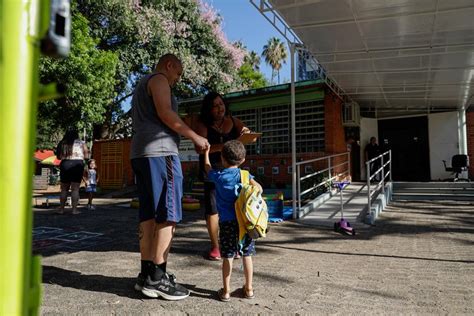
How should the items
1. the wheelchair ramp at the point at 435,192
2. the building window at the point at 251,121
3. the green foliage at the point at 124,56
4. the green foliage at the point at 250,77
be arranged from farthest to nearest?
the green foliage at the point at 250,77, the building window at the point at 251,121, the green foliage at the point at 124,56, the wheelchair ramp at the point at 435,192

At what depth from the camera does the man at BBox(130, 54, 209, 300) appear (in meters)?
2.82

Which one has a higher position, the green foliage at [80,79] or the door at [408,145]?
the green foliage at [80,79]

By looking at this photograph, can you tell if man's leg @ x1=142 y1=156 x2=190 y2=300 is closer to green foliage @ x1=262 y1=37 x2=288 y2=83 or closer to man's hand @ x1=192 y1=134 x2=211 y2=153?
man's hand @ x1=192 y1=134 x2=211 y2=153

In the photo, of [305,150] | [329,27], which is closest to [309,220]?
[329,27]

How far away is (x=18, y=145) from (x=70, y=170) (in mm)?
7322

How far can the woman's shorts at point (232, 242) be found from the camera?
285 cm

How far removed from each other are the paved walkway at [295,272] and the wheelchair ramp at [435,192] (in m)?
4.14

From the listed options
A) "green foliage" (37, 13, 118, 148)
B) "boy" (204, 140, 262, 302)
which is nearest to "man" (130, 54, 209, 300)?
"boy" (204, 140, 262, 302)

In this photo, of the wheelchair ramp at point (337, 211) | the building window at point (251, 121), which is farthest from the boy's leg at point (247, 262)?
the building window at point (251, 121)

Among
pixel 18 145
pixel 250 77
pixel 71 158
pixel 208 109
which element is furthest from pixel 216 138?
pixel 250 77

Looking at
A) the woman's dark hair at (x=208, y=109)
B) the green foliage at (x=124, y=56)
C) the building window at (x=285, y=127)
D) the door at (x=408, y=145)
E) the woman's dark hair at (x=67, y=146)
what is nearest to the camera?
the woman's dark hair at (x=208, y=109)

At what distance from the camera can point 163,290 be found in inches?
110

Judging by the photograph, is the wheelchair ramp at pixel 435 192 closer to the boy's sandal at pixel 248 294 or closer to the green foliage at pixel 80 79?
the boy's sandal at pixel 248 294

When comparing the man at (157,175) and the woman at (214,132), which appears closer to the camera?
the man at (157,175)
